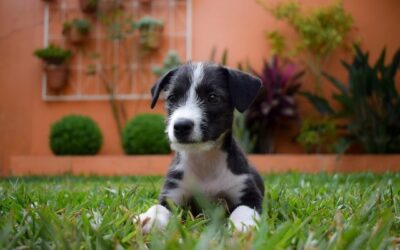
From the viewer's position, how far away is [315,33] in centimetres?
1035

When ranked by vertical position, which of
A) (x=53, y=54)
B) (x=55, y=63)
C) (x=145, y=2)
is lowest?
(x=55, y=63)

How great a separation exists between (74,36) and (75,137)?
9.01 feet

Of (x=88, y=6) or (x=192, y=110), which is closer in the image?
(x=192, y=110)

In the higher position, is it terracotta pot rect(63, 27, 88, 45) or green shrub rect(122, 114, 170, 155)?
terracotta pot rect(63, 27, 88, 45)

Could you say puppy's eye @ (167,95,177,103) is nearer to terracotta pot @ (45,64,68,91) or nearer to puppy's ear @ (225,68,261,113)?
puppy's ear @ (225,68,261,113)

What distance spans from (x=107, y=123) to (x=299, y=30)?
4.94 m

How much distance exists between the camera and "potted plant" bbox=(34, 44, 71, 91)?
36.1 ft

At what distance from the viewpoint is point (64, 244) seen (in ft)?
5.70

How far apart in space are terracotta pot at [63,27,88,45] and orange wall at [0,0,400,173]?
2.63ft

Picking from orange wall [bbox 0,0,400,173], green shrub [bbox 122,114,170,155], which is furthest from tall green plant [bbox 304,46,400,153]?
green shrub [bbox 122,114,170,155]

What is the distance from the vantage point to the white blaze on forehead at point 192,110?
2.96m

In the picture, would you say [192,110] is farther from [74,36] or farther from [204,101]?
[74,36]

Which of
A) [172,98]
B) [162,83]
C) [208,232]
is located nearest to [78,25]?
[162,83]

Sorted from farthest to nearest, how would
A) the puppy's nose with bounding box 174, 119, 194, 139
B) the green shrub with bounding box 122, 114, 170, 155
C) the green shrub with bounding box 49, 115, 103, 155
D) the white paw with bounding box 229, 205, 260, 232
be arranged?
the green shrub with bounding box 49, 115, 103, 155, the green shrub with bounding box 122, 114, 170, 155, the puppy's nose with bounding box 174, 119, 194, 139, the white paw with bounding box 229, 205, 260, 232
